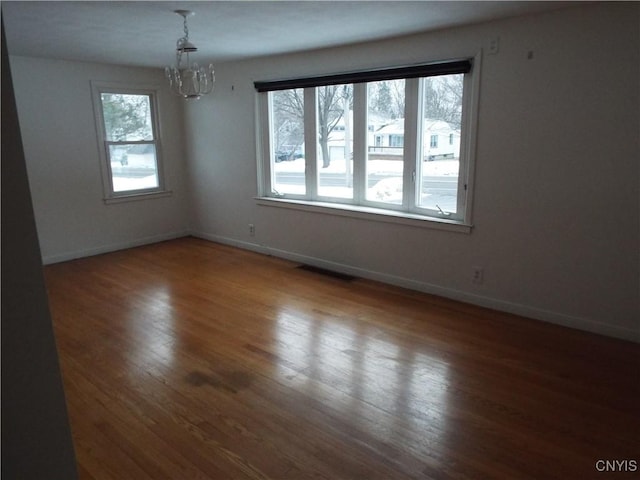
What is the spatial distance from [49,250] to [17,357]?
211 inches

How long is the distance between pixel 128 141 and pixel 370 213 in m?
3.48

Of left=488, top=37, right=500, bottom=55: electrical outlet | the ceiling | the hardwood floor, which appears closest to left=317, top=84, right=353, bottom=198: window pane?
the ceiling

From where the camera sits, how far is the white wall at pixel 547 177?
9.96 ft

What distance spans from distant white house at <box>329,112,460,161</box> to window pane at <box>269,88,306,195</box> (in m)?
0.51

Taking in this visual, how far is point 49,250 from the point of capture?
533 centimetres

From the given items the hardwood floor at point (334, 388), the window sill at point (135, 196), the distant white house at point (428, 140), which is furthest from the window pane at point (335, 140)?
the window sill at point (135, 196)

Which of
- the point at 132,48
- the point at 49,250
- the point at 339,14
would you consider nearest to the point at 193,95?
the point at 339,14

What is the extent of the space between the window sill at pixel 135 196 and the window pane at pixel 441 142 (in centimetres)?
377

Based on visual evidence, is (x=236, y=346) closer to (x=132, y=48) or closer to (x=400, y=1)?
(x=400, y=1)

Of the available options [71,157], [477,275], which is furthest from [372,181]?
[71,157]

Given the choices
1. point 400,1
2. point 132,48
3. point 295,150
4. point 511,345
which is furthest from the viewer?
→ point 295,150

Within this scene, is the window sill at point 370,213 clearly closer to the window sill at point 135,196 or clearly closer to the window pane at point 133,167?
the window sill at point 135,196

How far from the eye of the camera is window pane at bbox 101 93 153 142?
5.68 metres

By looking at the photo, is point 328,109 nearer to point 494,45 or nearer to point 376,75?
point 376,75
